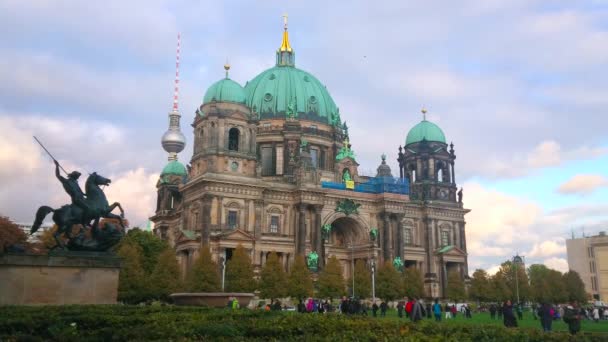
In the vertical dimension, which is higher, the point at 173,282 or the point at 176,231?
the point at 176,231

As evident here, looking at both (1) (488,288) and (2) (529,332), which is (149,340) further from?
(1) (488,288)

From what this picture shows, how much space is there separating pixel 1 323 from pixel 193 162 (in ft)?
193

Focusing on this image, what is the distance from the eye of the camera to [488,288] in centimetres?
8212

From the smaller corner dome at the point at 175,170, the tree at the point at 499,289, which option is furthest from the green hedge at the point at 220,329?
the smaller corner dome at the point at 175,170

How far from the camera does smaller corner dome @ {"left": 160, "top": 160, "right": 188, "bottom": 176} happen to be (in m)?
94.2

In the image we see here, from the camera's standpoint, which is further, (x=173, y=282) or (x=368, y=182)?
(x=368, y=182)

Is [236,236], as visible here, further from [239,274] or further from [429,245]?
[429,245]

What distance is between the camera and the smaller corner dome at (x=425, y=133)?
94188mm

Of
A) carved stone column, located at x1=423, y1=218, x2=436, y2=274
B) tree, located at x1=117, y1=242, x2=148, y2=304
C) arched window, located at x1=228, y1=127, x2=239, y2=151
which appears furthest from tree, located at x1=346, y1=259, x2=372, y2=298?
tree, located at x1=117, y1=242, x2=148, y2=304

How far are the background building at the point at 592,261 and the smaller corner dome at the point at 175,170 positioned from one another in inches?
3665

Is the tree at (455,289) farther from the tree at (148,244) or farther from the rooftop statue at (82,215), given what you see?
the rooftop statue at (82,215)

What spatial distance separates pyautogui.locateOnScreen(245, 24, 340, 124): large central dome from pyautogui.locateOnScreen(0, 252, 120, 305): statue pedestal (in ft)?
210

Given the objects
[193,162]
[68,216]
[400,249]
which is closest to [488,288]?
[400,249]

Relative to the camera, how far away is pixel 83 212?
2723cm
